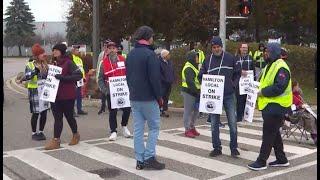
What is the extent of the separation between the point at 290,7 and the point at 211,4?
14.7ft

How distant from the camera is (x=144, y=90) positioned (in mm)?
7434

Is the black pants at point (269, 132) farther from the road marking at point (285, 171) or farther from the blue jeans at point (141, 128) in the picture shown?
the blue jeans at point (141, 128)

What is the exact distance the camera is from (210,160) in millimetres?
8234

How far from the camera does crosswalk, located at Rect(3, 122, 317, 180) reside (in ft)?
24.3

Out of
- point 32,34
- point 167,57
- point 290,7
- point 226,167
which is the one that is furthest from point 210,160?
point 32,34

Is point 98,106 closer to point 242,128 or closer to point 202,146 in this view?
point 242,128

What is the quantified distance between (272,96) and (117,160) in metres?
2.55

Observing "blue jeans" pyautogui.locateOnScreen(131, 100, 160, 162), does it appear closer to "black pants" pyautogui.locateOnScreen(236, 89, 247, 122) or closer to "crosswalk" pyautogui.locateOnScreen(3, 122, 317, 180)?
"crosswalk" pyautogui.locateOnScreen(3, 122, 317, 180)

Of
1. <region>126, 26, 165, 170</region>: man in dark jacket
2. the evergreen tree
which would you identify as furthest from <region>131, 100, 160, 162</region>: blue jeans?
the evergreen tree

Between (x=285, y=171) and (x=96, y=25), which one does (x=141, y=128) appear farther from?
(x=96, y=25)

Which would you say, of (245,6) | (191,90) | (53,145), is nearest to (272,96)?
(191,90)

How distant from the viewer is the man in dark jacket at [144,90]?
7.37 metres

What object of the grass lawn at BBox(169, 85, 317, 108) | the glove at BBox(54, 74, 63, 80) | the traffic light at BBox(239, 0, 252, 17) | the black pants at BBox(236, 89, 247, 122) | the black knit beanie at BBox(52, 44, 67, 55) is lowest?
the grass lawn at BBox(169, 85, 317, 108)

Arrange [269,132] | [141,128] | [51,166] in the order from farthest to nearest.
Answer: [51,166], [141,128], [269,132]
